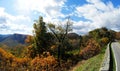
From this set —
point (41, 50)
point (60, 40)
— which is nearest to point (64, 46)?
point (60, 40)

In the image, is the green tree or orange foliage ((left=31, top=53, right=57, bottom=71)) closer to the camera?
orange foliage ((left=31, top=53, right=57, bottom=71))

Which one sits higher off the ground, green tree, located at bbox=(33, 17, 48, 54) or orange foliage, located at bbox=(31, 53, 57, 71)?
green tree, located at bbox=(33, 17, 48, 54)

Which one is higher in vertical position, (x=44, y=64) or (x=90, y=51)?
(x=90, y=51)

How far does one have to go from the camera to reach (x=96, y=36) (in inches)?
4921

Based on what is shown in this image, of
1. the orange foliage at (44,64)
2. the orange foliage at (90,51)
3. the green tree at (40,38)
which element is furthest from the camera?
the green tree at (40,38)

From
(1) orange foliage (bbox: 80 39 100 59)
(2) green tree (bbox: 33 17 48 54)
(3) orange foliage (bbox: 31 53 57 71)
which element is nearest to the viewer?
(3) orange foliage (bbox: 31 53 57 71)

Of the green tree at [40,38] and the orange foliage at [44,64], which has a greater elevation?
the green tree at [40,38]

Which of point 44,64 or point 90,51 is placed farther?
point 90,51

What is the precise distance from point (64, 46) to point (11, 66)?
65.5ft

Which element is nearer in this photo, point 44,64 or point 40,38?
point 44,64

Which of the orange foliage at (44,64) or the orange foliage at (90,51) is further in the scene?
the orange foliage at (90,51)

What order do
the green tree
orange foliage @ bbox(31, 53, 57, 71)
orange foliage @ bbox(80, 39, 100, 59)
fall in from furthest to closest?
1. the green tree
2. orange foliage @ bbox(80, 39, 100, 59)
3. orange foliage @ bbox(31, 53, 57, 71)

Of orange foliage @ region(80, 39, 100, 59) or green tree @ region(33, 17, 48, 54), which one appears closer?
orange foliage @ region(80, 39, 100, 59)

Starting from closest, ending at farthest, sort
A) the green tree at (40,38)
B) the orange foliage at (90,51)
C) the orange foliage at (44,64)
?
the orange foliage at (44,64) < the orange foliage at (90,51) < the green tree at (40,38)
